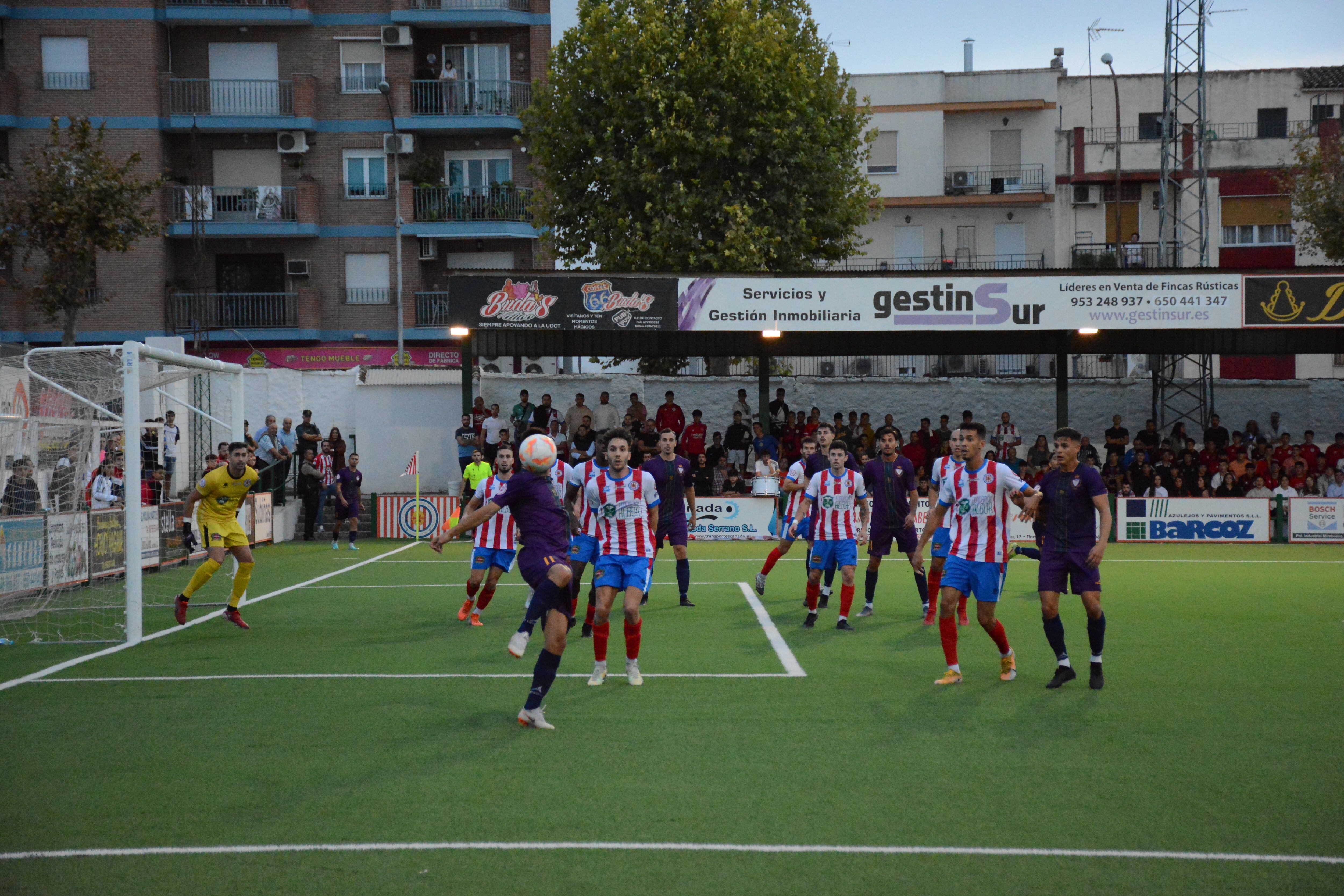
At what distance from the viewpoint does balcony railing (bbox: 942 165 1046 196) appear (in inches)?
1753

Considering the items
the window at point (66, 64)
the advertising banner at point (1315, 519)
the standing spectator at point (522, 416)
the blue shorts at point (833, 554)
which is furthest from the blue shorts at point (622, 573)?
the window at point (66, 64)

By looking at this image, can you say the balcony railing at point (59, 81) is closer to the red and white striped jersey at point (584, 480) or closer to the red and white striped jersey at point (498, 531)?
the red and white striped jersey at point (498, 531)

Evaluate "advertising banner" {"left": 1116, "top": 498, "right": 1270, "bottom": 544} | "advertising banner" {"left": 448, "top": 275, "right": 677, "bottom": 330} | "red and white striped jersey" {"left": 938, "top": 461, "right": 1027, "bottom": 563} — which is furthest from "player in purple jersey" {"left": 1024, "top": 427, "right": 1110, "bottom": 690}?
"advertising banner" {"left": 1116, "top": 498, "right": 1270, "bottom": 544}

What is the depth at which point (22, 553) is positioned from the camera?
516 inches

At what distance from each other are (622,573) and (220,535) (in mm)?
5738

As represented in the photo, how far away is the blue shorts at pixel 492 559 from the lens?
41.8 ft

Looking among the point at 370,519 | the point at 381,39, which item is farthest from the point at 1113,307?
the point at 381,39

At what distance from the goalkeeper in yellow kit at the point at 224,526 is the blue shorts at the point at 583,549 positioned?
3874 mm

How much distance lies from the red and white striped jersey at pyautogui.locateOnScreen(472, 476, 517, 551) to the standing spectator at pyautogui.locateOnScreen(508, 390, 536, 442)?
42.3 feet

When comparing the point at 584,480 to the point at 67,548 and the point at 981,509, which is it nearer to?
the point at 981,509

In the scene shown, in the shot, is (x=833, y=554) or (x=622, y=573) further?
(x=833, y=554)

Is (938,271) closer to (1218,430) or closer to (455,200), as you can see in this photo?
(1218,430)

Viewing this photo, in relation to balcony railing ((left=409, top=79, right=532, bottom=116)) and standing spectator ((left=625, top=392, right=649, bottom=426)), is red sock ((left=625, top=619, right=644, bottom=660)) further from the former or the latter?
balcony railing ((left=409, top=79, right=532, bottom=116))

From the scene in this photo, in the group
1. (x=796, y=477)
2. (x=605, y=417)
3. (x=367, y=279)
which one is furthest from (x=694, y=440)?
(x=367, y=279)
